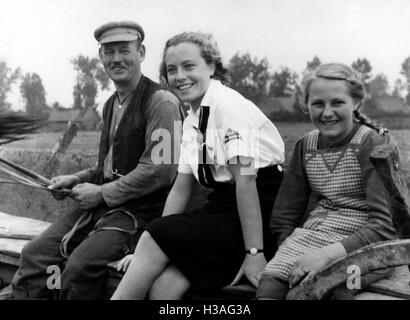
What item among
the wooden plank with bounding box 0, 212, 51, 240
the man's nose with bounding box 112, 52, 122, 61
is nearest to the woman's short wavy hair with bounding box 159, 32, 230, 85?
the man's nose with bounding box 112, 52, 122, 61

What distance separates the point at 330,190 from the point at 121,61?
5.19ft

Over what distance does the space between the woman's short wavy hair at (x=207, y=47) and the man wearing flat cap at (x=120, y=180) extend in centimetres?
44

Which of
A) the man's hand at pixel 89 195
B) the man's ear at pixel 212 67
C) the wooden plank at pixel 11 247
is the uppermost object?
the man's ear at pixel 212 67

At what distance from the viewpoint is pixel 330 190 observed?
2479 millimetres

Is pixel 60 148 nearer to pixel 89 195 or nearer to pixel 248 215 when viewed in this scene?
pixel 89 195

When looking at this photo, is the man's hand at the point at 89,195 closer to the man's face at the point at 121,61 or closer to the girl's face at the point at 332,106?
the man's face at the point at 121,61

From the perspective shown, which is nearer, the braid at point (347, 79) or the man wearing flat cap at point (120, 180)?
the braid at point (347, 79)

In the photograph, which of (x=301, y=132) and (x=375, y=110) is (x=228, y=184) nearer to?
(x=301, y=132)

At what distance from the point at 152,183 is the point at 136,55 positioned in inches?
32.6

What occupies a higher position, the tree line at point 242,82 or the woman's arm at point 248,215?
the tree line at point 242,82

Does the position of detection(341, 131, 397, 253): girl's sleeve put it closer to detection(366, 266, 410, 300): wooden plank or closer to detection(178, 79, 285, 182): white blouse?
detection(366, 266, 410, 300): wooden plank

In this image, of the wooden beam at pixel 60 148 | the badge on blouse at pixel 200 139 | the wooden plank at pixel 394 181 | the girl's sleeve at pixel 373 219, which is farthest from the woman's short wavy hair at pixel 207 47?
the wooden beam at pixel 60 148

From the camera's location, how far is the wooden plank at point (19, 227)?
13.1 feet
